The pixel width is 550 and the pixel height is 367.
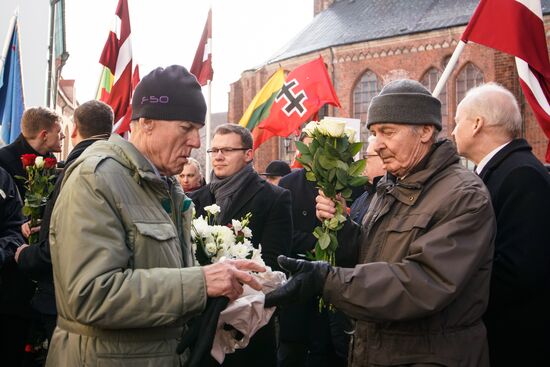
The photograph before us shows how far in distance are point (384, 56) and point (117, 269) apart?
36.3 m

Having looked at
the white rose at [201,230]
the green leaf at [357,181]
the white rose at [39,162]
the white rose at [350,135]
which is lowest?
the white rose at [201,230]

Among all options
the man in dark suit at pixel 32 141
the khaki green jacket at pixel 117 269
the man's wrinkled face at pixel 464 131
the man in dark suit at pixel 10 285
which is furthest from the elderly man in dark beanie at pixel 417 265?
the man in dark suit at pixel 32 141

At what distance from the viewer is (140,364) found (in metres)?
2.54

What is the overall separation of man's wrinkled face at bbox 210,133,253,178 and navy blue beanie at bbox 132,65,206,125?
2485 mm

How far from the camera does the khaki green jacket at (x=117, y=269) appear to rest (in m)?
2.37

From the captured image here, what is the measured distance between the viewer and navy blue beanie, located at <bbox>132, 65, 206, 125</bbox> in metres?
2.80

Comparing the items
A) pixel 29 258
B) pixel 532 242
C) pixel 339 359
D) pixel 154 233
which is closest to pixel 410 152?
pixel 532 242

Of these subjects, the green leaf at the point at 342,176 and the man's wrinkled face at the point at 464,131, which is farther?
the man's wrinkled face at the point at 464,131

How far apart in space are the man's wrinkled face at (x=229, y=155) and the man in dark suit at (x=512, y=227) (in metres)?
2.02

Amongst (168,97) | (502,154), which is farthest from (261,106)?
(168,97)

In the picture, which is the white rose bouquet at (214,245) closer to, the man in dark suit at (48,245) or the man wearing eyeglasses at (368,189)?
the man in dark suit at (48,245)

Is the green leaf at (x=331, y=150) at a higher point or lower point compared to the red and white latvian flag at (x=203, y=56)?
lower

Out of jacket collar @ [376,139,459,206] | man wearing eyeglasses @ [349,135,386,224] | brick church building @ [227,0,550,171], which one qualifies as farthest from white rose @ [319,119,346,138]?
brick church building @ [227,0,550,171]

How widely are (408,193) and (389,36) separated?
3521 centimetres
